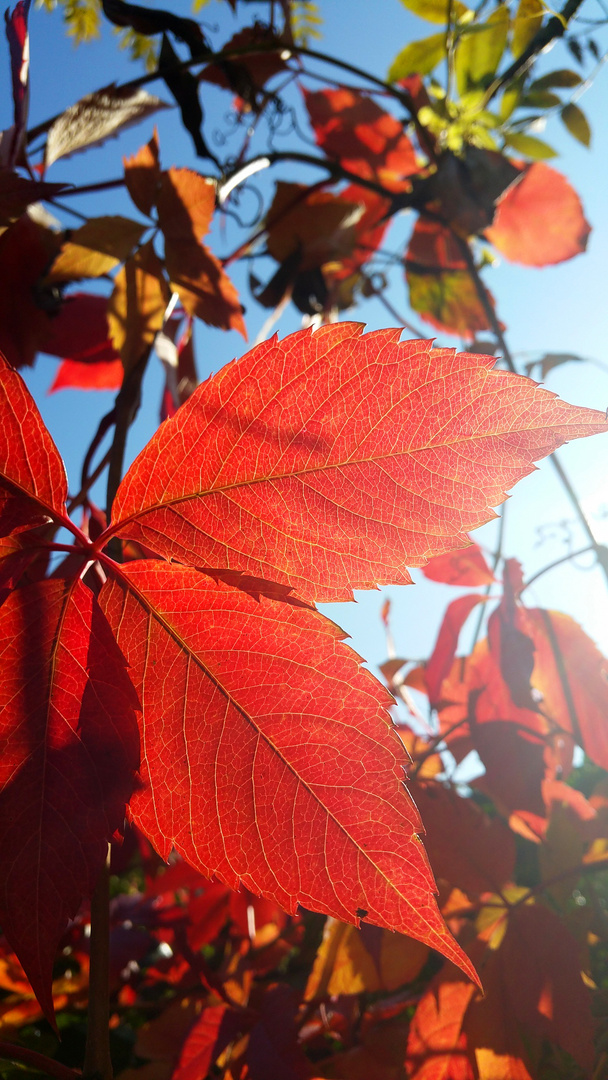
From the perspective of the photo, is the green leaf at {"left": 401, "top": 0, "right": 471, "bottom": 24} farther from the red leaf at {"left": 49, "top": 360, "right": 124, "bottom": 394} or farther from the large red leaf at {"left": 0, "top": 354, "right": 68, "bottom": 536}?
the large red leaf at {"left": 0, "top": 354, "right": 68, "bottom": 536}

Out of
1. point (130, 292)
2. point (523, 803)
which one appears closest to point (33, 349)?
point (130, 292)

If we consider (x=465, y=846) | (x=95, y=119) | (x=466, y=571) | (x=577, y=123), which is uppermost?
(x=577, y=123)

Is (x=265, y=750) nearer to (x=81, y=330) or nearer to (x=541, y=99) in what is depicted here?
(x=81, y=330)

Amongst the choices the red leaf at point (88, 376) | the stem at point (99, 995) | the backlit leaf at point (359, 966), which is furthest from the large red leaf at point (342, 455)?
the red leaf at point (88, 376)

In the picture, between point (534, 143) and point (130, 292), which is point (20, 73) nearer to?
point (130, 292)

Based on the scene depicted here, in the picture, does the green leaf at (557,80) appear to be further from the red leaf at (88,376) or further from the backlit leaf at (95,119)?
the red leaf at (88,376)

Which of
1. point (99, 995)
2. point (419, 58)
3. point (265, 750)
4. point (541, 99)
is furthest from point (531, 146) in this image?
point (99, 995)
